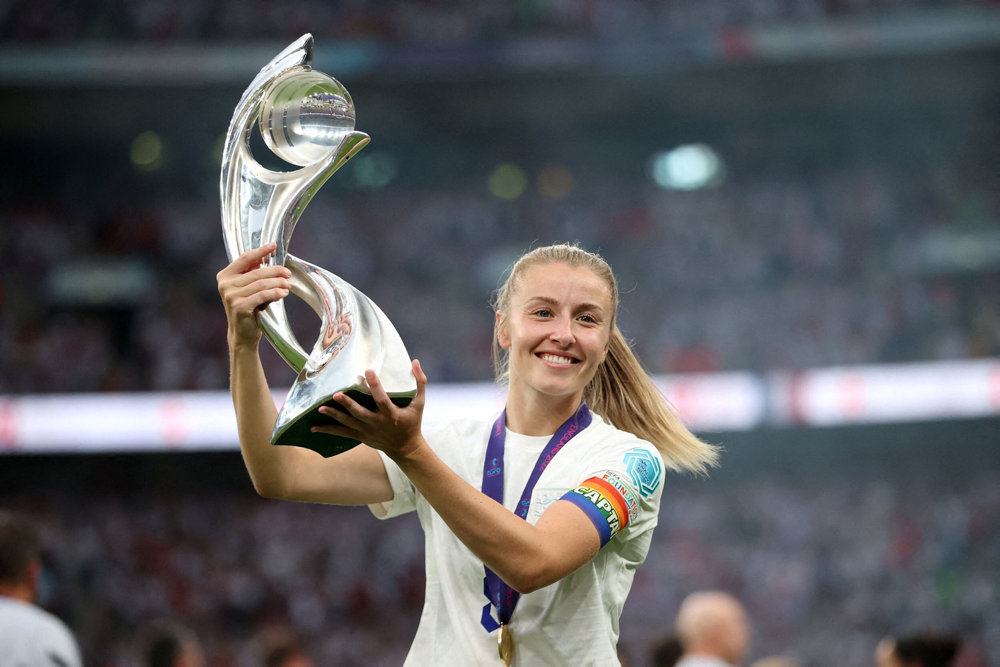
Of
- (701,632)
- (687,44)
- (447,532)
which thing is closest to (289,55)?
(447,532)

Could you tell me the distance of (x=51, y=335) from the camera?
46.6 feet

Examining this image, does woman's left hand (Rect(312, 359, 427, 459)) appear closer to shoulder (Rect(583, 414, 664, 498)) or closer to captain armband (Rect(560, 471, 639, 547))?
captain armband (Rect(560, 471, 639, 547))

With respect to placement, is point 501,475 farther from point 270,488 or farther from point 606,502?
point 270,488

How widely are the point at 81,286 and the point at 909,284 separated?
11646mm

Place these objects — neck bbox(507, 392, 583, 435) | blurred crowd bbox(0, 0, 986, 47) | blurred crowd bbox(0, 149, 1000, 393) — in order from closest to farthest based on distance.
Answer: neck bbox(507, 392, 583, 435) < blurred crowd bbox(0, 149, 1000, 393) < blurred crowd bbox(0, 0, 986, 47)

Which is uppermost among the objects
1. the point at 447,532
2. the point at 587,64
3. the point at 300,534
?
the point at 587,64

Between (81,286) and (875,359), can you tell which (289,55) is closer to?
(875,359)

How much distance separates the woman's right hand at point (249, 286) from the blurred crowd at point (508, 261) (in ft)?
36.6

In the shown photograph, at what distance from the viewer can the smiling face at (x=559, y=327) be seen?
5.79 ft

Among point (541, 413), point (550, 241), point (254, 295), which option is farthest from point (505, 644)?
point (550, 241)

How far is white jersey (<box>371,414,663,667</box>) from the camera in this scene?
5.65 feet

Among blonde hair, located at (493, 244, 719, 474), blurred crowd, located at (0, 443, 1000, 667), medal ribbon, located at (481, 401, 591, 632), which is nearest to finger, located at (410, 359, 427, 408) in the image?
medal ribbon, located at (481, 401, 591, 632)

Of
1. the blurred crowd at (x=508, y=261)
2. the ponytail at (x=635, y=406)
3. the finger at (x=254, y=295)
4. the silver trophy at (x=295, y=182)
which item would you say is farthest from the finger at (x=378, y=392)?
the blurred crowd at (x=508, y=261)

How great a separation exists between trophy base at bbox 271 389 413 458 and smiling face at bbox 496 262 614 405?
0.39m
